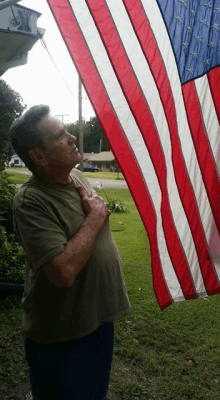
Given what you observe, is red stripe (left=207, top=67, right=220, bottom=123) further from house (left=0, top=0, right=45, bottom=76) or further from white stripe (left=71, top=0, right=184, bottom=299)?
house (left=0, top=0, right=45, bottom=76)

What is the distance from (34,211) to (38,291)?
396 millimetres

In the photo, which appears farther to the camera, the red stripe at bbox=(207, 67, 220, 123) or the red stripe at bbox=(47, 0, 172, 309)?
the red stripe at bbox=(207, 67, 220, 123)

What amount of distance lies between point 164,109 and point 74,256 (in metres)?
1.17

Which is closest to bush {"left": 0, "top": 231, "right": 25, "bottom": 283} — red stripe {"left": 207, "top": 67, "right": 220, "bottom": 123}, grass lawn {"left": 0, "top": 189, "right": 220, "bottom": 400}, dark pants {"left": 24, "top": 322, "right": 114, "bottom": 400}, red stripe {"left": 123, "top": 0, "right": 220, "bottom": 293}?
grass lawn {"left": 0, "top": 189, "right": 220, "bottom": 400}

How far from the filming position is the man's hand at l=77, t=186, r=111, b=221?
175cm

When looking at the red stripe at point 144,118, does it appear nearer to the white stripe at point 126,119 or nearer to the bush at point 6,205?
the white stripe at point 126,119

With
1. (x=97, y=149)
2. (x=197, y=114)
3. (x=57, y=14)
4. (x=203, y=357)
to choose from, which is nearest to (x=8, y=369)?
(x=203, y=357)

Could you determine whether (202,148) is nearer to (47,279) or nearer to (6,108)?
(47,279)

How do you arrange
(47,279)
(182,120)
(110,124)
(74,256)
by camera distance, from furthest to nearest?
(182,120) < (110,124) < (47,279) < (74,256)

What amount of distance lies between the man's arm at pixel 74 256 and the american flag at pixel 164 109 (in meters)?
0.64

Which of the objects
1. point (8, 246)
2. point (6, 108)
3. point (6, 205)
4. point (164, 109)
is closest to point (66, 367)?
point (164, 109)

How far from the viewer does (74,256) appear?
1.53 meters

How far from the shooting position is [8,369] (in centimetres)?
328

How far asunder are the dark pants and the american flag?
32.3 inches
